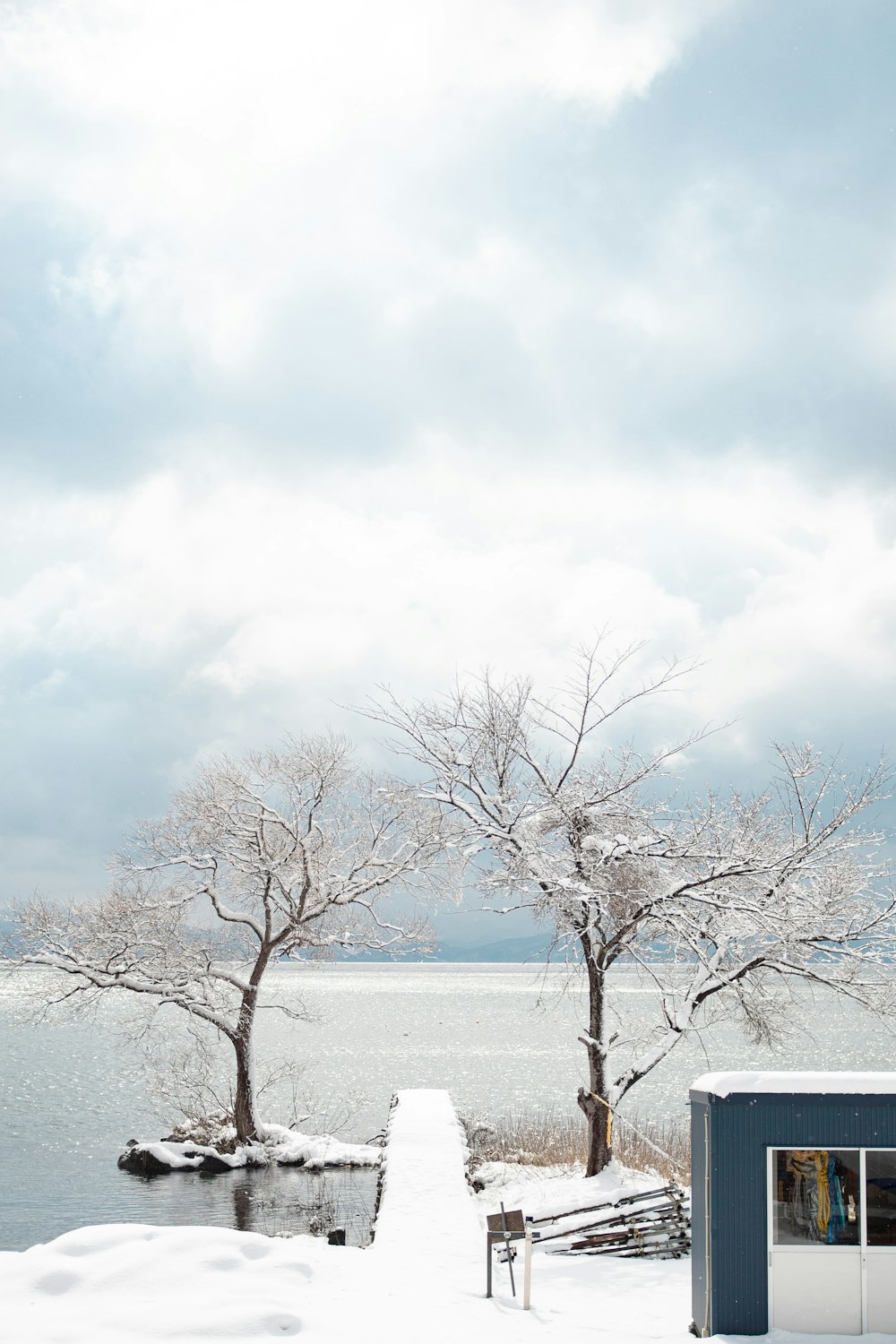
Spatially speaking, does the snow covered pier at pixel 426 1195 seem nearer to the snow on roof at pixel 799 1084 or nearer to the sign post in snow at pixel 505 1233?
the sign post in snow at pixel 505 1233

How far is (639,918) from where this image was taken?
21516 mm

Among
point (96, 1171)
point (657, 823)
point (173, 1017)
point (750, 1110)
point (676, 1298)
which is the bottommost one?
point (173, 1017)

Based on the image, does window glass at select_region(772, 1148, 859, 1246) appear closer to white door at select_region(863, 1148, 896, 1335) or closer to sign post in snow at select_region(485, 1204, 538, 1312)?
white door at select_region(863, 1148, 896, 1335)

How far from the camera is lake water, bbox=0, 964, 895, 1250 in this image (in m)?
25.5

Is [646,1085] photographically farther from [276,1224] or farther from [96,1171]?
[276,1224]

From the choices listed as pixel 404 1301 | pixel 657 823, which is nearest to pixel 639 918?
pixel 657 823

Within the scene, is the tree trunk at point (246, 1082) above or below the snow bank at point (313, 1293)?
below

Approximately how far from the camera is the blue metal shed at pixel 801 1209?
42.4 ft

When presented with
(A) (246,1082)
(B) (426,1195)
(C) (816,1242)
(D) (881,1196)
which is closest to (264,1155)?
(A) (246,1082)

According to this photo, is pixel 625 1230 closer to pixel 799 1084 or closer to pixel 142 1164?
pixel 799 1084

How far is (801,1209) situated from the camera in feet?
42.8

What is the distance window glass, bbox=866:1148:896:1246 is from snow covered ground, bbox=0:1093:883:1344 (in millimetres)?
1298

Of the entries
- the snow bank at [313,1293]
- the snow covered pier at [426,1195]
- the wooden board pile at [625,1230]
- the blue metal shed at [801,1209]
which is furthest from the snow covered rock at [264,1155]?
the blue metal shed at [801,1209]

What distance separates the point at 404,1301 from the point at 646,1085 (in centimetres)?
4334
